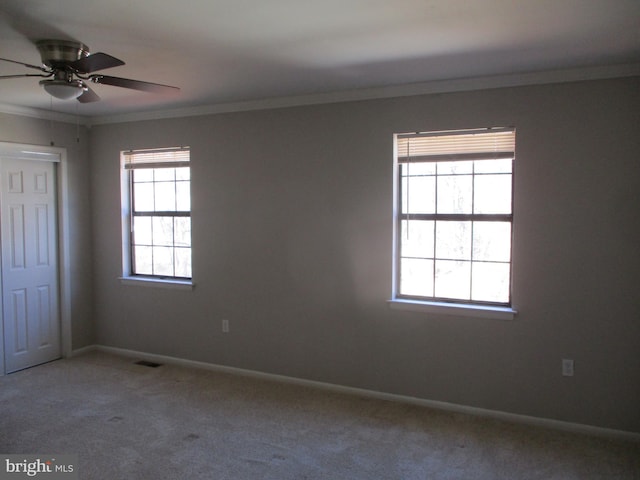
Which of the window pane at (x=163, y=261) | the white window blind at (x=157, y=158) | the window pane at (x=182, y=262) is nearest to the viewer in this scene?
the white window blind at (x=157, y=158)

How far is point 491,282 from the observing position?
3656mm

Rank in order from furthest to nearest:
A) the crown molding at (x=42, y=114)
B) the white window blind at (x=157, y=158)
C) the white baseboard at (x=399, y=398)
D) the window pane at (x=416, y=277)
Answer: the white window blind at (x=157, y=158), the crown molding at (x=42, y=114), the window pane at (x=416, y=277), the white baseboard at (x=399, y=398)

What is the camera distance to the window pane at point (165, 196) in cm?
488

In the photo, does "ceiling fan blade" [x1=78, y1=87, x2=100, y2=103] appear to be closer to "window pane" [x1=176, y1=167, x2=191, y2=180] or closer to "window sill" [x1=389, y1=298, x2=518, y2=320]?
A: "window pane" [x1=176, y1=167, x2=191, y2=180]

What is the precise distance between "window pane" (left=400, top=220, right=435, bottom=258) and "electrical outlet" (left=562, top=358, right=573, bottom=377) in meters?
1.19

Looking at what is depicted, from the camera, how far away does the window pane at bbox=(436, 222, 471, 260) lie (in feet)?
12.2

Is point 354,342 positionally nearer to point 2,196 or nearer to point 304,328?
point 304,328

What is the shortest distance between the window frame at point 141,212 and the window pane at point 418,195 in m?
2.12

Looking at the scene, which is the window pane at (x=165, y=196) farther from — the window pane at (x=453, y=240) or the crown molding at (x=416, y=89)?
the window pane at (x=453, y=240)

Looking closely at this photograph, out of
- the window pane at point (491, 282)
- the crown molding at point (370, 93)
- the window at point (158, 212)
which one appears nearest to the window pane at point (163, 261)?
the window at point (158, 212)

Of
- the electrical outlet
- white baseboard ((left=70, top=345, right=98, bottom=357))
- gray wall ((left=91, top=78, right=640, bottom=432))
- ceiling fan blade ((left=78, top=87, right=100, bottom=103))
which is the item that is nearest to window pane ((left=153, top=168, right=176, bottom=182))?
gray wall ((left=91, top=78, right=640, bottom=432))

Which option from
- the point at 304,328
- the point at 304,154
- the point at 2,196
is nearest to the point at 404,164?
the point at 304,154

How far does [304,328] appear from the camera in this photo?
13.8ft
